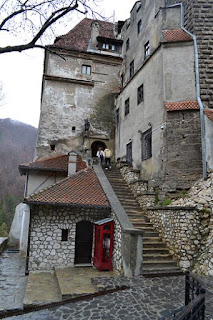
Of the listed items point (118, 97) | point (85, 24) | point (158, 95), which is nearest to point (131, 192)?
point (158, 95)

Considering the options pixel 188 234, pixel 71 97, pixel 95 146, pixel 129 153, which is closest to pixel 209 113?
pixel 188 234

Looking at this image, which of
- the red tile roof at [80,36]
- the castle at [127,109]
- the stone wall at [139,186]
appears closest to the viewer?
the castle at [127,109]

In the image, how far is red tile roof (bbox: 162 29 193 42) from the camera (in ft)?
41.9

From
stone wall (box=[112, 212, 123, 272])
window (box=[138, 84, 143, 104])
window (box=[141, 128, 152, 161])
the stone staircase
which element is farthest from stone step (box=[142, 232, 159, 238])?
window (box=[138, 84, 143, 104])

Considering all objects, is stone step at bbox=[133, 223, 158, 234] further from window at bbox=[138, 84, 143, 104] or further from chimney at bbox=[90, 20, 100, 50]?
chimney at bbox=[90, 20, 100, 50]

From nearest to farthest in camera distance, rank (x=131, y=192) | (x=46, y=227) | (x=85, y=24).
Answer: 1. (x=46, y=227)
2. (x=131, y=192)
3. (x=85, y=24)

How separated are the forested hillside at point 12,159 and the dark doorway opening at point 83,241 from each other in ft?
76.7

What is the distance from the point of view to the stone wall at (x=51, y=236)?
10312 mm

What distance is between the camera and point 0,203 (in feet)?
144

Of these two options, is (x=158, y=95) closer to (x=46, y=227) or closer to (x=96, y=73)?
(x=46, y=227)

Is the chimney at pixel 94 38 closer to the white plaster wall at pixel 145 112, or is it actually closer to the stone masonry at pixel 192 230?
the white plaster wall at pixel 145 112

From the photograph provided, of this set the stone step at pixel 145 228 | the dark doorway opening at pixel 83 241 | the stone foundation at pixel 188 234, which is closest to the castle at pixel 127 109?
the dark doorway opening at pixel 83 241

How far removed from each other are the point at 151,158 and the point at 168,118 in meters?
2.35

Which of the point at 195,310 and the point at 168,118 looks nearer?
the point at 195,310
